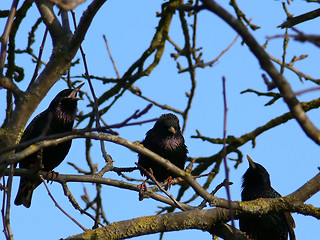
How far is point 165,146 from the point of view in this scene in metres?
7.48

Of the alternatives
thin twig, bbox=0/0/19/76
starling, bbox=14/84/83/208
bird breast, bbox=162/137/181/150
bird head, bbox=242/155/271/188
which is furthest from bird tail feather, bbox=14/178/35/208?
thin twig, bbox=0/0/19/76

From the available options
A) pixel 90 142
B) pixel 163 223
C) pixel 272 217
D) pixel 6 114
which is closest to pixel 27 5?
pixel 6 114

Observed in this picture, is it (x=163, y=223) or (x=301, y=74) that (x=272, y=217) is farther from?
(x=163, y=223)

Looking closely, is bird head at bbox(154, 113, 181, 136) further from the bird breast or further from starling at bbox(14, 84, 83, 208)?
starling at bbox(14, 84, 83, 208)

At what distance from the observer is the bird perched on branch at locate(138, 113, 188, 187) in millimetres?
7359

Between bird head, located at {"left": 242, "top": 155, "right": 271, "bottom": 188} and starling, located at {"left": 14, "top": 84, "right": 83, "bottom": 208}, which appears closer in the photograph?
starling, located at {"left": 14, "top": 84, "right": 83, "bottom": 208}

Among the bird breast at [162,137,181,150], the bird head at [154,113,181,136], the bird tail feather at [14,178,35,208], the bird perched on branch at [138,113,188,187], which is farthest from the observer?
the bird head at [154,113,181,136]

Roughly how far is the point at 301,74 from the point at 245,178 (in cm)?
244

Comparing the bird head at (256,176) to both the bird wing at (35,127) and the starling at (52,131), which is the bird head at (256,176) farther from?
the bird wing at (35,127)

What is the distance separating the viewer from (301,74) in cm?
578

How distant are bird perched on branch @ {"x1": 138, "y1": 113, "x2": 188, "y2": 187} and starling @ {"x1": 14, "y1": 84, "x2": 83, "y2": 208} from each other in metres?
1.23

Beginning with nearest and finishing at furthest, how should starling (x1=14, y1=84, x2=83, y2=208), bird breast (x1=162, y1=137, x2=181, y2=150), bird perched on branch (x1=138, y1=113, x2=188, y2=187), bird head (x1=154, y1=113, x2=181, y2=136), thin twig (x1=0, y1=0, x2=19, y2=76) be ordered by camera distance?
thin twig (x1=0, y1=0, x2=19, y2=76), starling (x1=14, y1=84, x2=83, y2=208), bird perched on branch (x1=138, y1=113, x2=188, y2=187), bird breast (x1=162, y1=137, x2=181, y2=150), bird head (x1=154, y1=113, x2=181, y2=136)

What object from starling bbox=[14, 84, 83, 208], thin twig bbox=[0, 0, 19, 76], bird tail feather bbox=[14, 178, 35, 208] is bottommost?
thin twig bbox=[0, 0, 19, 76]

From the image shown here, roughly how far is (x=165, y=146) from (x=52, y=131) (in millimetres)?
1742
